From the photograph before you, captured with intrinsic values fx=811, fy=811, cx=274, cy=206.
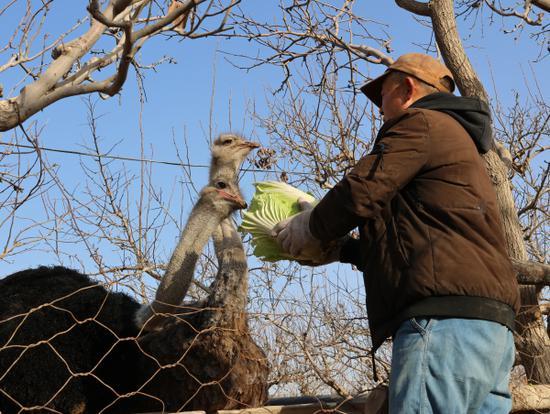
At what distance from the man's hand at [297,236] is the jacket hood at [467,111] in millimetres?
642

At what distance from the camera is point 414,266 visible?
113 inches

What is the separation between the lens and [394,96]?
3.38 metres

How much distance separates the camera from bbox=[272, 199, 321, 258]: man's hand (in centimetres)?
327

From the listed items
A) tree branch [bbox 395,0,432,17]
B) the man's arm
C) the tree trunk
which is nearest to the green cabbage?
the man's arm

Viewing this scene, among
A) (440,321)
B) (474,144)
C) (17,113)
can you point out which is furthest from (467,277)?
(17,113)

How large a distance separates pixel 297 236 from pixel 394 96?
0.71 m

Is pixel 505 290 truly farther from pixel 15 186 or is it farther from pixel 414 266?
pixel 15 186

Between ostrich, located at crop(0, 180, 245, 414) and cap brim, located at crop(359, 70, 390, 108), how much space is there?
1.81m

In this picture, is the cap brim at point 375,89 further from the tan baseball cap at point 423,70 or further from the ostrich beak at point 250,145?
the ostrich beak at point 250,145

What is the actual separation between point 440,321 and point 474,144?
768mm

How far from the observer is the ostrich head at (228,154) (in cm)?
595

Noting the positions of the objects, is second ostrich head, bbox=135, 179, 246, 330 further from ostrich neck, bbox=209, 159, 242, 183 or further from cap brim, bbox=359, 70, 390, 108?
cap brim, bbox=359, 70, 390, 108

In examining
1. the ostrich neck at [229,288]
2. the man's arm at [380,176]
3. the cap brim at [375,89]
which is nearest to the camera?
the man's arm at [380,176]

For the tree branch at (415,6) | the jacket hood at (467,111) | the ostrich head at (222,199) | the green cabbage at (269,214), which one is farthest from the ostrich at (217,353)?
the tree branch at (415,6)
